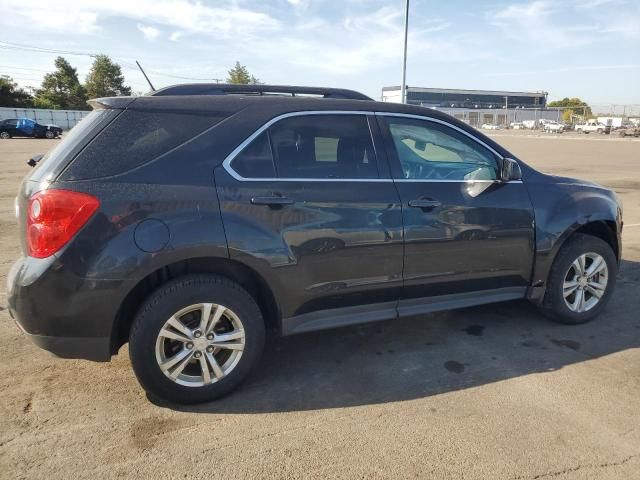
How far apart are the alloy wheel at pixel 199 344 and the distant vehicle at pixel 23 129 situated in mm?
41479

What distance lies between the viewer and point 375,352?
3756 mm

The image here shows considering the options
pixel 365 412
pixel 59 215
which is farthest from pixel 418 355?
pixel 59 215

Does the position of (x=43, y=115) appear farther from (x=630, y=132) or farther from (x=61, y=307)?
(x=630, y=132)

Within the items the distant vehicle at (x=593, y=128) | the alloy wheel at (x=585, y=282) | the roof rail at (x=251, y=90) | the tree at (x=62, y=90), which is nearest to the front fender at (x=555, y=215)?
the alloy wheel at (x=585, y=282)

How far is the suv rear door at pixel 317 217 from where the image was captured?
303cm

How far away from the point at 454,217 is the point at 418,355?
1029 millimetres

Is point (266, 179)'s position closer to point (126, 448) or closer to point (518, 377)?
point (126, 448)

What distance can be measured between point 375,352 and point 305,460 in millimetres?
1313

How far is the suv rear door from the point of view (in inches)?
119

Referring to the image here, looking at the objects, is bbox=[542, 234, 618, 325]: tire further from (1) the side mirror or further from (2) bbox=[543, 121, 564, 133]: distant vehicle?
(2) bbox=[543, 121, 564, 133]: distant vehicle

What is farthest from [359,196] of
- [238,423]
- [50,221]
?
[50,221]

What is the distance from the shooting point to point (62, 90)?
70688mm

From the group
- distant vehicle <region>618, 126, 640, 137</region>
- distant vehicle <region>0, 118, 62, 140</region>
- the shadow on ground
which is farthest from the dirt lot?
distant vehicle <region>618, 126, 640, 137</region>

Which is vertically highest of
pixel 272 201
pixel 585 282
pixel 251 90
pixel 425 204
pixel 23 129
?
pixel 251 90
